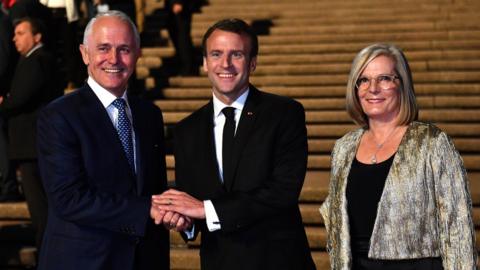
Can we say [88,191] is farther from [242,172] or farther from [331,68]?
[331,68]

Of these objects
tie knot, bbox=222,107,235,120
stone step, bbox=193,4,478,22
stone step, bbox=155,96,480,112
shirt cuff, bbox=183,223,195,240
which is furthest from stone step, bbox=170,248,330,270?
stone step, bbox=193,4,478,22

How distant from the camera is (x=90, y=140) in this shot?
3.51m

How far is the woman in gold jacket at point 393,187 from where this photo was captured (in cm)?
344

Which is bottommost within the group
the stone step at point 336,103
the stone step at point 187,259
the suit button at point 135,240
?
the stone step at point 187,259

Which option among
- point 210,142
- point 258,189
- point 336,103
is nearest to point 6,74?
point 336,103

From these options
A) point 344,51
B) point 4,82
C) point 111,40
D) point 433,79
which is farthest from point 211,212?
point 344,51

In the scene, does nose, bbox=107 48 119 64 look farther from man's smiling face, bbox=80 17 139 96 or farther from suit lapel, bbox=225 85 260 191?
suit lapel, bbox=225 85 260 191

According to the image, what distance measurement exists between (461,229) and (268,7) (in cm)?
1009

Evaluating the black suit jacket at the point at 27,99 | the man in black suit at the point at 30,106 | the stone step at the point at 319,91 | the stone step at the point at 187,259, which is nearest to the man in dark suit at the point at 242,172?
the stone step at the point at 187,259

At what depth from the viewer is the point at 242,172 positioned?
3.63 metres

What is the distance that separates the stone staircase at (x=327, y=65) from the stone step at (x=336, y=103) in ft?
0.03

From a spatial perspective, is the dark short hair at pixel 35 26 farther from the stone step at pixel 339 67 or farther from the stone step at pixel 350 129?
the stone step at pixel 339 67

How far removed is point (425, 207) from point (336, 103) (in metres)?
5.94

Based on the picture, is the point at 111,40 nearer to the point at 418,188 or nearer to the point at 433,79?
the point at 418,188
